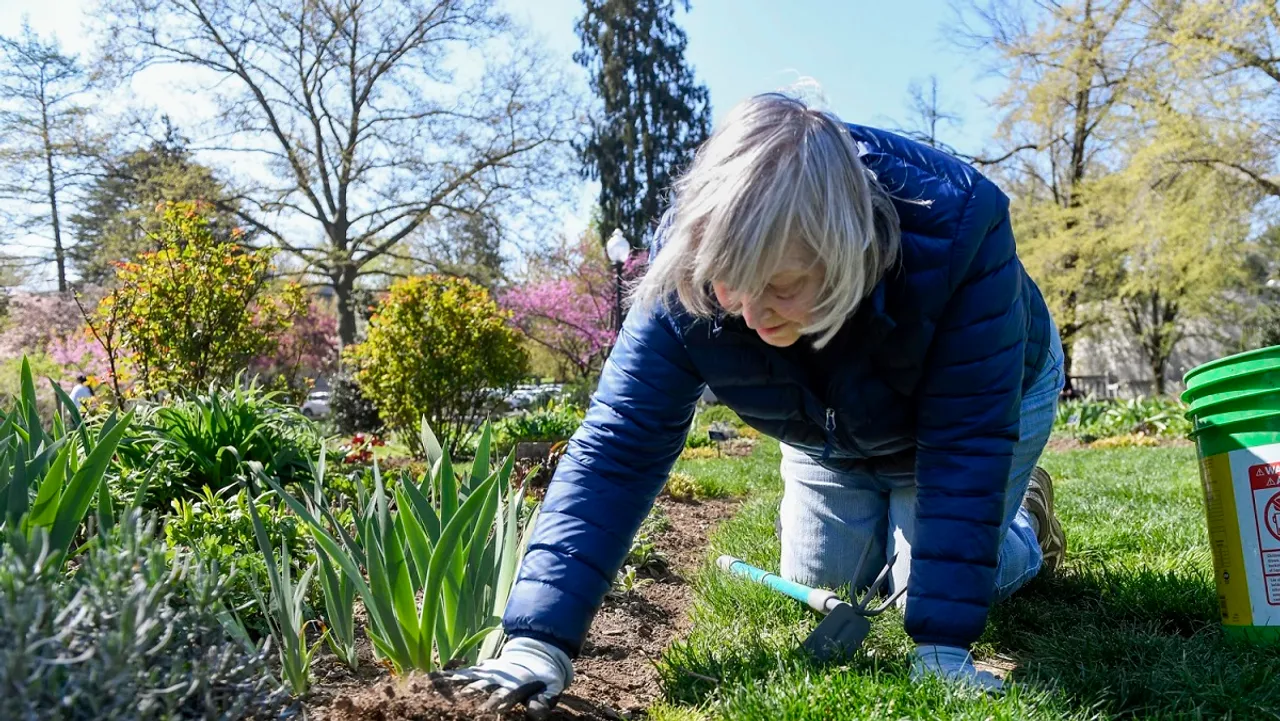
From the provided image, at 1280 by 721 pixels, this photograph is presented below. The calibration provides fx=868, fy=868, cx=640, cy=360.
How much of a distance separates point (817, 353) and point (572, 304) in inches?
887

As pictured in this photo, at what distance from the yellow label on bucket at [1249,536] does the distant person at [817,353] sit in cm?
63

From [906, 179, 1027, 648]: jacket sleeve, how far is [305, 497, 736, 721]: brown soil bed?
648 millimetres

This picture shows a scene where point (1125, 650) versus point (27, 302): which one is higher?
point (27, 302)

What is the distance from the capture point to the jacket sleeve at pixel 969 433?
173 cm

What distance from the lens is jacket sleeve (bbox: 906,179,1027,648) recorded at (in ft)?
5.66

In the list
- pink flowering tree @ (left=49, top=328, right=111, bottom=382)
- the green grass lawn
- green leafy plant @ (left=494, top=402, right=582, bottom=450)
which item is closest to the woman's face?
the green grass lawn

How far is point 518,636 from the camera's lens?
5.36 ft

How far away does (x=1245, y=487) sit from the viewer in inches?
77.8

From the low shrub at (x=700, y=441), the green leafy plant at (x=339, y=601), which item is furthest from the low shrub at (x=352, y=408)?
the green leafy plant at (x=339, y=601)

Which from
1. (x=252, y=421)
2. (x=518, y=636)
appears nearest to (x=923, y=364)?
(x=518, y=636)

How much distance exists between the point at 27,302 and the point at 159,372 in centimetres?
2013

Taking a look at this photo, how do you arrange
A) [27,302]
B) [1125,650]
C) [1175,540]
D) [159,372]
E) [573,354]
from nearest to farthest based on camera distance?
[1125,650] < [1175,540] < [159,372] < [27,302] < [573,354]

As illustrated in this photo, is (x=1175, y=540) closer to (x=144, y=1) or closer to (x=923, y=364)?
(x=923, y=364)

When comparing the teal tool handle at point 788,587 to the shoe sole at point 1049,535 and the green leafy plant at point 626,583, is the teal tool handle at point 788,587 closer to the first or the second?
the green leafy plant at point 626,583
